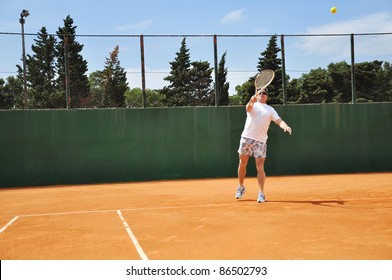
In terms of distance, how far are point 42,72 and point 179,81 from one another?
441 cm

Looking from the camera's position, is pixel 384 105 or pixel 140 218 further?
pixel 384 105

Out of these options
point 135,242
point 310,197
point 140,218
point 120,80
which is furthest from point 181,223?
point 120,80

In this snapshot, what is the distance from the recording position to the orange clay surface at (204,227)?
356 cm

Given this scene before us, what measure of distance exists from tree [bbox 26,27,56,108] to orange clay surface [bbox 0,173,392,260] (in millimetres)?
4789

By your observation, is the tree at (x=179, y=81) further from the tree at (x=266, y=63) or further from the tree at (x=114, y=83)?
the tree at (x=266, y=63)

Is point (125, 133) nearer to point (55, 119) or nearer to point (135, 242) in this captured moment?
point (55, 119)

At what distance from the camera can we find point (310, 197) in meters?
7.02

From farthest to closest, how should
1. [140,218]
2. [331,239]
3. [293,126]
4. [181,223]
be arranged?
[293,126], [140,218], [181,223], [331,239]

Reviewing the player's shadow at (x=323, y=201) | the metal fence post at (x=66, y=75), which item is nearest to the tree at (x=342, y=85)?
the player's shadow at (x=323, y=201)

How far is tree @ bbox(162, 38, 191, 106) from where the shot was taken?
12070mm

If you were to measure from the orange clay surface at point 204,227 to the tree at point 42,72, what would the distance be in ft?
15.7

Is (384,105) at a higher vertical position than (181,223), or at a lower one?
higher

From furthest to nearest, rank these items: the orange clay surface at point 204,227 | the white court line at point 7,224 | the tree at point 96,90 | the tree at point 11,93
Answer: the tree at point 96,90
the tree at point 11,93
the white court line at point 7,224
the orange clay surface at point 204,227

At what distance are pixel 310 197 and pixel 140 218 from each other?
122 inches
